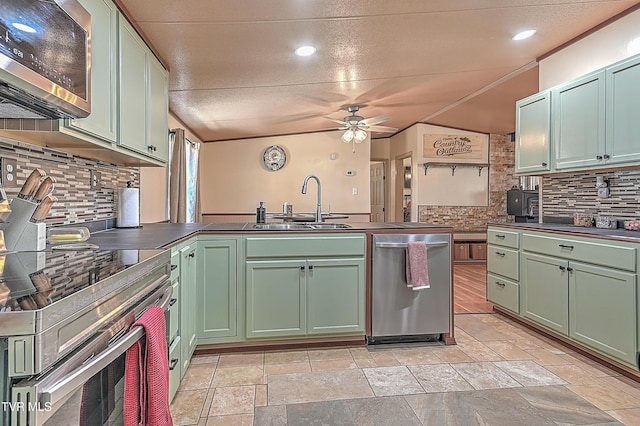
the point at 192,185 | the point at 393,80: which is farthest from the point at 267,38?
the point at 192,185

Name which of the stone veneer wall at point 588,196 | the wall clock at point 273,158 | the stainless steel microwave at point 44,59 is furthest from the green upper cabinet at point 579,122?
the wall clock at point 273,158

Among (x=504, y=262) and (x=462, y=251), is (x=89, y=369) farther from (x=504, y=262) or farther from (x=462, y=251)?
(x=462, y=251)

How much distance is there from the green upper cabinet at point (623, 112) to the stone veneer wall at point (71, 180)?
11.4 ft

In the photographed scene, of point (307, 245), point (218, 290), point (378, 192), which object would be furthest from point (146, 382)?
point (378, 192)

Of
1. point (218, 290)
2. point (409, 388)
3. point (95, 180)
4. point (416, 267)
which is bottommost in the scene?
point (409, 388)

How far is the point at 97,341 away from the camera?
35.2 inches

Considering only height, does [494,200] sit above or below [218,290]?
above

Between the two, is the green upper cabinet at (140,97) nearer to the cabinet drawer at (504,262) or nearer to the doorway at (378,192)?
the cabinet drawer at (504,262)

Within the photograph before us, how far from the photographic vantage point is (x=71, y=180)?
6.92 ft

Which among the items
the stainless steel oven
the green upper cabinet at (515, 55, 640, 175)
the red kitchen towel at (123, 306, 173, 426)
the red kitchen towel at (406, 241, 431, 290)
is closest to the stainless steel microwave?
the stainless steel oven

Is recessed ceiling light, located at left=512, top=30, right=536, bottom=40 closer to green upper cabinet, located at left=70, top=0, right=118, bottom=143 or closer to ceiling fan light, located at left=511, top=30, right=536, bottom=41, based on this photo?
ceiling fan light, located at left=511, top=30, right=536, bottom=41

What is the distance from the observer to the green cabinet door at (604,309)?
219 centimetres

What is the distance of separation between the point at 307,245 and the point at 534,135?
2.33 metres

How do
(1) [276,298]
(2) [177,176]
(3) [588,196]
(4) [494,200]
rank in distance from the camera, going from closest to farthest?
1. (1) [276,298]
2. (3) [588,196]
3. (2) [177,176]
4. (4) [494,200]
